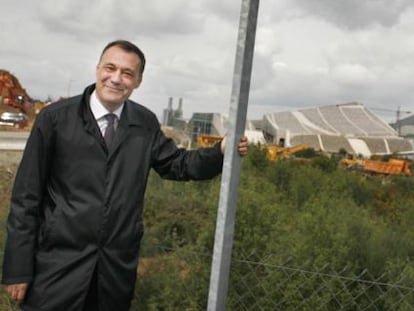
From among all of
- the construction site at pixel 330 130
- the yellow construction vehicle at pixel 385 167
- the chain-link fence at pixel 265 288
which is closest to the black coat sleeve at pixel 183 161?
the chain-link fence at pixel 265 288

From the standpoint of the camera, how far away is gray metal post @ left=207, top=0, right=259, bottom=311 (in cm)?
173

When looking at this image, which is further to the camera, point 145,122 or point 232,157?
point 145,122

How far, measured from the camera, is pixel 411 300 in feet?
10.6

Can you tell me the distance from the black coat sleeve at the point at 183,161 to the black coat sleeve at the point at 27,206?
45 cm

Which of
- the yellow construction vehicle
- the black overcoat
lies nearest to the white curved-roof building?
the yellow construction vehicle

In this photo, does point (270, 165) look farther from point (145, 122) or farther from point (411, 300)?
point (145, 122)

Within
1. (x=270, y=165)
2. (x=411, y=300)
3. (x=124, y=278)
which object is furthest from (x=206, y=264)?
(x=270, y=165)

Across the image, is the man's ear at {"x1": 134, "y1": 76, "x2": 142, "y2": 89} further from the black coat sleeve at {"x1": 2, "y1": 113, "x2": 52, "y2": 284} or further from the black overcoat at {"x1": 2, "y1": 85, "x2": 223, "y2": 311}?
the black coat sleeve at {"x1": 2, "y1": 113, "x2": 52, "y2": 284}

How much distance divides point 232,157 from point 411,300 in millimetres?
2062

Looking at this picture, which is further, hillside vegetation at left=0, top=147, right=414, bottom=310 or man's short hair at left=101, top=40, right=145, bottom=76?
hillside vegetation at left=0, top=147, right=414, bottom=310

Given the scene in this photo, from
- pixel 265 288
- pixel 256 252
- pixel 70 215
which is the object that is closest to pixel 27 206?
pixel 70 215

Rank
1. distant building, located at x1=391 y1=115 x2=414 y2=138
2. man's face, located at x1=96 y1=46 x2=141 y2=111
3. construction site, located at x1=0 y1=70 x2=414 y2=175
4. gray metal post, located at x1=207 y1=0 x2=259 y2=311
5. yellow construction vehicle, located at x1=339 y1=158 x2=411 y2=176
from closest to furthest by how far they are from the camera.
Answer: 1. gray metal post, located at x1=207 y1=0 x2=259 y2=311
2. man's face, located at x1=96 y1=46 x2=141 y2=111
3. yellow construction vehicle, located at x1=339 y1=158 x2=411 y2=176
4. construction site, located at x1=0 y1=70 x2=414 y2=175
5. distant building, located at x1=391 y1=115 x2=414 y2=138

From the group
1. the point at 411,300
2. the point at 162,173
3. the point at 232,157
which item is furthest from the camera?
the point at 411,300

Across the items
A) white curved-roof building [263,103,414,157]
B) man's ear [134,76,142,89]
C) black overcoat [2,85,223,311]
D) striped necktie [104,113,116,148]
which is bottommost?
black overcoat [2,85,223,311]
